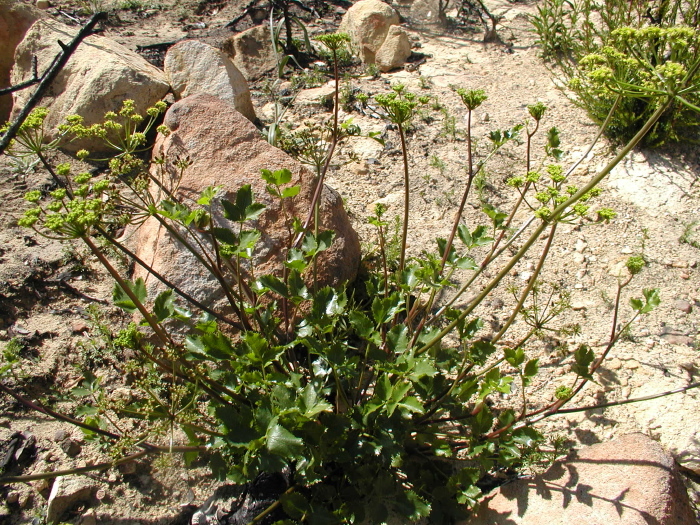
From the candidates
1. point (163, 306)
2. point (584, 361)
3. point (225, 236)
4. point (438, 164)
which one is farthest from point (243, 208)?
point (438, 164)

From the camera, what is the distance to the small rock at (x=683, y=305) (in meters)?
3.30

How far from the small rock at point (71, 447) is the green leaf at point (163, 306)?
1103mm

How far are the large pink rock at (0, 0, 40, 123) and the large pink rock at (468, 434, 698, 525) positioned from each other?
17.3ft

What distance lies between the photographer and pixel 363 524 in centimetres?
251

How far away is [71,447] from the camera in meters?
2.72

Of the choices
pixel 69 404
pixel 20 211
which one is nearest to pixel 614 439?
pixel 69 404

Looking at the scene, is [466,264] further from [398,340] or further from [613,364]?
[613,364]

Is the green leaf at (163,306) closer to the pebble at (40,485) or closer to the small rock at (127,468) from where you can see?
the small rock at (127,468)

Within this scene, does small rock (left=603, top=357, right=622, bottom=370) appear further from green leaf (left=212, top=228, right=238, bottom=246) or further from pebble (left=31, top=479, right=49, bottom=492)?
pebble (left=31, top=479, right=49, bottom=492)

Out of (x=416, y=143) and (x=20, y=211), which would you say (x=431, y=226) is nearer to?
(x=416, y=143)

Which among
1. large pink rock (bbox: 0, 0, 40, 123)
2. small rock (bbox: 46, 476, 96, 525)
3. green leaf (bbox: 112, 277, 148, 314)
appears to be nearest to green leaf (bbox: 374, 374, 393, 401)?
green leaf (bbox: 112, 277, 148, 314)

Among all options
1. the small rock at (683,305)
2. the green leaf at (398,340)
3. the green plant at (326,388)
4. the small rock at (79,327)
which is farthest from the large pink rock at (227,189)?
the small rock at (683,305)

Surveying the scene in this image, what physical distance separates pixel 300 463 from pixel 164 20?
692cm

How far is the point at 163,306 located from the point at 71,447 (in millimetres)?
1155
